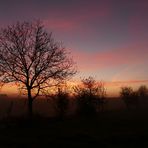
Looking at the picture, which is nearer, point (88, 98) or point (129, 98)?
point (88, 98)

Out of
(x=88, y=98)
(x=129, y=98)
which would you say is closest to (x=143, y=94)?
(x=129, y=98)

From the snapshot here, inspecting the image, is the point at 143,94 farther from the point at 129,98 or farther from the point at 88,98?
the point at 88,98

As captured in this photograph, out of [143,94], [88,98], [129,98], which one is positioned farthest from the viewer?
[143,94]

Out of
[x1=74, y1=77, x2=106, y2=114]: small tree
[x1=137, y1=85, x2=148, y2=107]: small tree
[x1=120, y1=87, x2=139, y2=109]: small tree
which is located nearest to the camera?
[x1=74, y1=77, x2=106, y2=114]: small tree

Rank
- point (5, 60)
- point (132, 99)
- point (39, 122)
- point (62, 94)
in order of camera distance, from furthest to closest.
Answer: point (132, 99) → point (62, 94) → point (5, 60) → point (39, 122)

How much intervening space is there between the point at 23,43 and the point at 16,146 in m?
27.0

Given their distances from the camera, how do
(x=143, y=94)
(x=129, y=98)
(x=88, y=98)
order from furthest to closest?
(x=143, y=94) < (x=129, y=98) < (x=88, y=98)

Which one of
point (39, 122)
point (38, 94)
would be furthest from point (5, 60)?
point (39, 122)

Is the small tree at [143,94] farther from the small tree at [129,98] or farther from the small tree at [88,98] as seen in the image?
the small tree at [88,98]

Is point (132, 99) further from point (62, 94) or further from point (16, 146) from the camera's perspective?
point (16, 146)

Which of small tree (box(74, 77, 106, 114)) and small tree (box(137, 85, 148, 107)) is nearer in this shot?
small tree (box(74, 77, 106, 114))

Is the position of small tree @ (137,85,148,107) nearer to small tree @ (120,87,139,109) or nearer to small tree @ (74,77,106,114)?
small tree @ (120,87,139,109)

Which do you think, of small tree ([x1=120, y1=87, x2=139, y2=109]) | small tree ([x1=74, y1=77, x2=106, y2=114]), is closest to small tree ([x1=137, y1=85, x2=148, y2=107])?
small tree ([x1=120, y1=87, x2=139, y2=109])

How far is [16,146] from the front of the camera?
81.8ft
